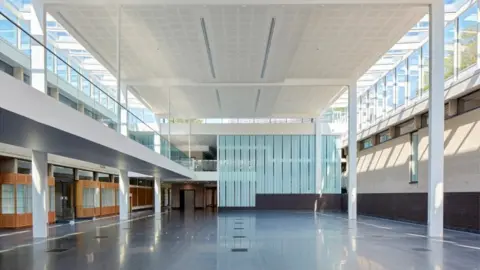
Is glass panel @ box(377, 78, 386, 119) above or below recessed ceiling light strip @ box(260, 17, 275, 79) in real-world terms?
below

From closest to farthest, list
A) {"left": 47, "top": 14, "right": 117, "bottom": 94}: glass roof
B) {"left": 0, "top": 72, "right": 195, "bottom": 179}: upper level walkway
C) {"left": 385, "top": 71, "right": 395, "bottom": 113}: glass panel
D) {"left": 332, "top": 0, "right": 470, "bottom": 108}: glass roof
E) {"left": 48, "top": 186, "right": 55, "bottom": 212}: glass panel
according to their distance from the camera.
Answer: {"left": 0, "top": 72, "right": 195, "bottom": 179}: upper level walkway, {"left": 332, "top": 0, "right": 470, "bottom": 108}: glass roof, {"left": 47, "top": 14, "right": 117, "bottom": 94}: glass roof, {"left": 48, "top": 186, "right": 55, "bottom": 212}: glass panel, {"left": 385, "top": 71, "right": 395, "bottom": 113}: glass panel

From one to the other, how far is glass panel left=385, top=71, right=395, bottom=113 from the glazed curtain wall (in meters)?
11.5

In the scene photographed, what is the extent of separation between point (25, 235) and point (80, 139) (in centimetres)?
580

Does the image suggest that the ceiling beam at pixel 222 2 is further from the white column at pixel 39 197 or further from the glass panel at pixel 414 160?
the glass panel at pixel 414 160

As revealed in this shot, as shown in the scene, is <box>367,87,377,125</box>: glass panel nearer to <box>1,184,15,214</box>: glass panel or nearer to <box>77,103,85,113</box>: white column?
<box>1,184,15,214</box>: glass panel

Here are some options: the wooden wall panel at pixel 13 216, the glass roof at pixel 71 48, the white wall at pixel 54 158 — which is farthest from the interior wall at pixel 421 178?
the wooden wall panel at pixel 13 216

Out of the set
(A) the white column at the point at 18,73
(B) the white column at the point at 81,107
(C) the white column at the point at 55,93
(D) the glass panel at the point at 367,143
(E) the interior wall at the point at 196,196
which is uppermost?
(A) the white column at the point at 18,73

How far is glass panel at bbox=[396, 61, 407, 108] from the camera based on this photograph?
855 inches

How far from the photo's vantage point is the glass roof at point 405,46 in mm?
15648

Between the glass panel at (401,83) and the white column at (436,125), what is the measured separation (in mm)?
8710

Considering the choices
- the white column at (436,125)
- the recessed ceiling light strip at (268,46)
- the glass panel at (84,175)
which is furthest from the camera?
the glass panel at (84,175)

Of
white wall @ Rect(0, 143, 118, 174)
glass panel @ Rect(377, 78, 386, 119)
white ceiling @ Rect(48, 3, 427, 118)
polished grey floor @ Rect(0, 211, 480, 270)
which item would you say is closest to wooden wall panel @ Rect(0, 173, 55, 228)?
white wall @ Rect(0, 143, 118, 174)

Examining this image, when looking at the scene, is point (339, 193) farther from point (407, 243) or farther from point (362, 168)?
point (407, 243)

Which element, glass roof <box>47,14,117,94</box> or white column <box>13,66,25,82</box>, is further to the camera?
glass roof <box>47,14,117,94</box>
